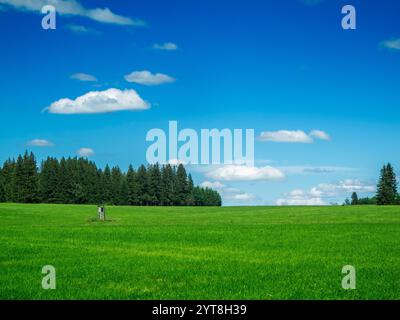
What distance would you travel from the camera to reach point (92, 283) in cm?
1942

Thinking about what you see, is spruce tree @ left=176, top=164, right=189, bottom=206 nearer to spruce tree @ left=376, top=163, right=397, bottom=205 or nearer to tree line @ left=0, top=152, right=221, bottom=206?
tree line @ left=0, top=152, right=221, bottom=206

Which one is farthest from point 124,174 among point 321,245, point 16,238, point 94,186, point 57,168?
point 321,245

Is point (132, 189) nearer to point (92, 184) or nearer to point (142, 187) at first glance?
point (142, 187)

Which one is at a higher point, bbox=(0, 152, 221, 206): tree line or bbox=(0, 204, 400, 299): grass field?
bbox=(0, 152, 221, 206): tree line

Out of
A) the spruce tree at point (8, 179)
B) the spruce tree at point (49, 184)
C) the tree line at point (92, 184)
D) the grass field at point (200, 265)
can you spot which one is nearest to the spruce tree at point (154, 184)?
the tree line at point (92, 184)

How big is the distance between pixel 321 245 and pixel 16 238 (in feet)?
71.1

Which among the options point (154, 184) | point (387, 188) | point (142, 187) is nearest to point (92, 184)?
point (142, 187)

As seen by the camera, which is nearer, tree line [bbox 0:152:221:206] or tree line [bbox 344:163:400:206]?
tree line [bbox 0:152:221:206]

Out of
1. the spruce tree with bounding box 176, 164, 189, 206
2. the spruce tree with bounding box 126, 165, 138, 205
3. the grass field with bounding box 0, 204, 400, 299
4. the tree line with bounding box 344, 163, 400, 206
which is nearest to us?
the grass field with bounding box 0, 204, 400, 299

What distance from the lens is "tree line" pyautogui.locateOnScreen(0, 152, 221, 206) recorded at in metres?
110

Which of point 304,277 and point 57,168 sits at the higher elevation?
point 57,168

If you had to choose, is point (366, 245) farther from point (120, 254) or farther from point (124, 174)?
point (124, 174)

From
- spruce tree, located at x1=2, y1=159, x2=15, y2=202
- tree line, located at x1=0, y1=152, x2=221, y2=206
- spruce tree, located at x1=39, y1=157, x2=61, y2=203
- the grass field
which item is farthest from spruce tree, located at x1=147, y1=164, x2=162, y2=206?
the grass field

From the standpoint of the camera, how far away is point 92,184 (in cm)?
13138
